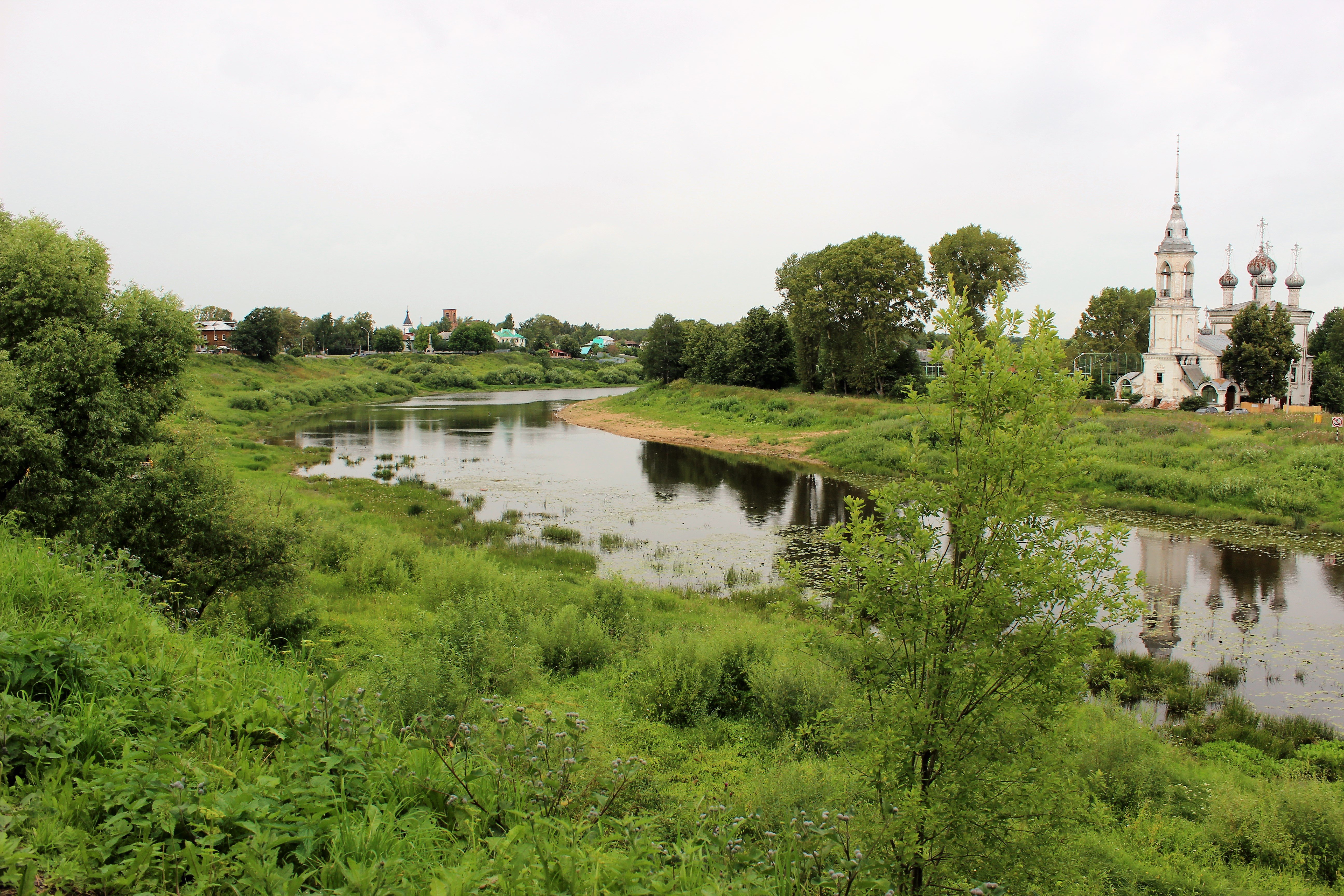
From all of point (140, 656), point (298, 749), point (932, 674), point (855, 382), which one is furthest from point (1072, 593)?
point (855, 382)

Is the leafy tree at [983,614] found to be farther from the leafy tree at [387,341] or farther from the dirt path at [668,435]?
the leafy tree at [387,341]

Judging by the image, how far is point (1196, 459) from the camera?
89.9 feet

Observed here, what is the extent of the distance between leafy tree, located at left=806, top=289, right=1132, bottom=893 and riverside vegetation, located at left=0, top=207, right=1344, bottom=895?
2 centimetres

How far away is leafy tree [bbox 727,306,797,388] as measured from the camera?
66250 mm

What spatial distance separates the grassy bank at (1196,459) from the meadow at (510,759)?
6.95m

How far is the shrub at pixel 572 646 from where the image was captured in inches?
401

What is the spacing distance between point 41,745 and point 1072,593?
5639 millimetres

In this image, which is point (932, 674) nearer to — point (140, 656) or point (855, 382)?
point (140, 656)

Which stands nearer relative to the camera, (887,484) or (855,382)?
(887,484)

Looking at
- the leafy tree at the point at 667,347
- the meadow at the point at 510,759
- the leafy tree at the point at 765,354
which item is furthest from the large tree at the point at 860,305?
the meadow at the point at 510,759

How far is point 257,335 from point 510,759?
88.3 meters

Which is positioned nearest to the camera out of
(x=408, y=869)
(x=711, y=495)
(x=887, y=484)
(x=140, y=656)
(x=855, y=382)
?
(x=408, y=869)

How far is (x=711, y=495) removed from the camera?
2880 cm

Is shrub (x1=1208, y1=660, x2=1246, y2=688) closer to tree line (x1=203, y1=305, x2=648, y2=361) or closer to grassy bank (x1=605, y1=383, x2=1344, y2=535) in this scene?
grassy bank (x1=605, y1=383, x2=1344, y2=535)
